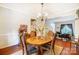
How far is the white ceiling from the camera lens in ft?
6.73

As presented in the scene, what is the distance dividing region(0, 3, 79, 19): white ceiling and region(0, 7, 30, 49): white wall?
0.24 feet

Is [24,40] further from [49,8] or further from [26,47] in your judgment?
[49,8]

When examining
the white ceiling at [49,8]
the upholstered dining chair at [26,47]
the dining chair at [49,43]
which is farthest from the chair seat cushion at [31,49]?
the white ceiling at [49,8]

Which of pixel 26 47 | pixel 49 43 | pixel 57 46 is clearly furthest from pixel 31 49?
pixel 57 46

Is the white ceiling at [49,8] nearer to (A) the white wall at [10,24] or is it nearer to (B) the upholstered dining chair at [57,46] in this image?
(A) the white wall at [10,24]

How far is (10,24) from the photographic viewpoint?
2043 millimetres

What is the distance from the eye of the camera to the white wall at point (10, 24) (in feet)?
6.66

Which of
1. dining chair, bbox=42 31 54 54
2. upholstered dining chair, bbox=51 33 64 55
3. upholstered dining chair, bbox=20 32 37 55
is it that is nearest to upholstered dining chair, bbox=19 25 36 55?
upholstered dining chair, bbox=20 32 37 55

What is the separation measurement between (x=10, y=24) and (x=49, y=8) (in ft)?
1.95

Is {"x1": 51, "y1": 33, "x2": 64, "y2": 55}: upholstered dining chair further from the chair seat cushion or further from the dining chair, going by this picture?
the chair seat cushion

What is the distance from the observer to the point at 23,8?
81.3 inches

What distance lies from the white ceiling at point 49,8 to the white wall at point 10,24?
0.07 metres
